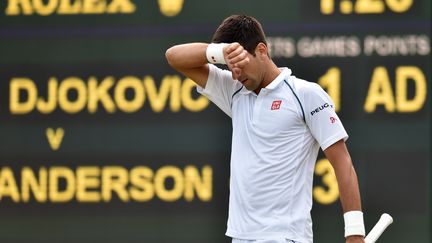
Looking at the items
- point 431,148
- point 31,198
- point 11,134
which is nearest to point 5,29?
point 11,134

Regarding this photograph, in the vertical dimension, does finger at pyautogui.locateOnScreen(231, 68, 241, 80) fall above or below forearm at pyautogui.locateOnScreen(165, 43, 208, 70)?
below

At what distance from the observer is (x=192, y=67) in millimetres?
3738

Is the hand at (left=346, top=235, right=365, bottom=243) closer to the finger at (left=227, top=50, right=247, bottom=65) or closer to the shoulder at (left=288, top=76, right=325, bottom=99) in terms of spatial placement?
the shoulder at (left=288, top=76, right=325, bottom=99)

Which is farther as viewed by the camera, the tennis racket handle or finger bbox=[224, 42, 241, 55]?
the tennis racket handle

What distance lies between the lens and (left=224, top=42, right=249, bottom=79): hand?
3.40 metres

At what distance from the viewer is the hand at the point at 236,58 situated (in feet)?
11.1

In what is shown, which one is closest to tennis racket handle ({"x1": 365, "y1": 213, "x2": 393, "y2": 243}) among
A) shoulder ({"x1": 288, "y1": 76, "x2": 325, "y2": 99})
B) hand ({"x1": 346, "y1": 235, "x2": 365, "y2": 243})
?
hand ({"x1": 346, "y1": 235, "x2": 365, "y2": 243})

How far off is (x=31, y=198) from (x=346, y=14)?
77.2 inches

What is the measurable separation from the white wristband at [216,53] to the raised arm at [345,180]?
46 cm

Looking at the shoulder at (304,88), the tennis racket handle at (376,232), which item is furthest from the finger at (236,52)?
the tennis racket handle at (376,232)

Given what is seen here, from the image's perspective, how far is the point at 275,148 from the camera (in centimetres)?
346

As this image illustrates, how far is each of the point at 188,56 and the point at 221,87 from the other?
0.53ft

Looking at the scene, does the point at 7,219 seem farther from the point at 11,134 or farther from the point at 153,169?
the point at 153,169

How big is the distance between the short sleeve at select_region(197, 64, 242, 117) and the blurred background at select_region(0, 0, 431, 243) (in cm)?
186
